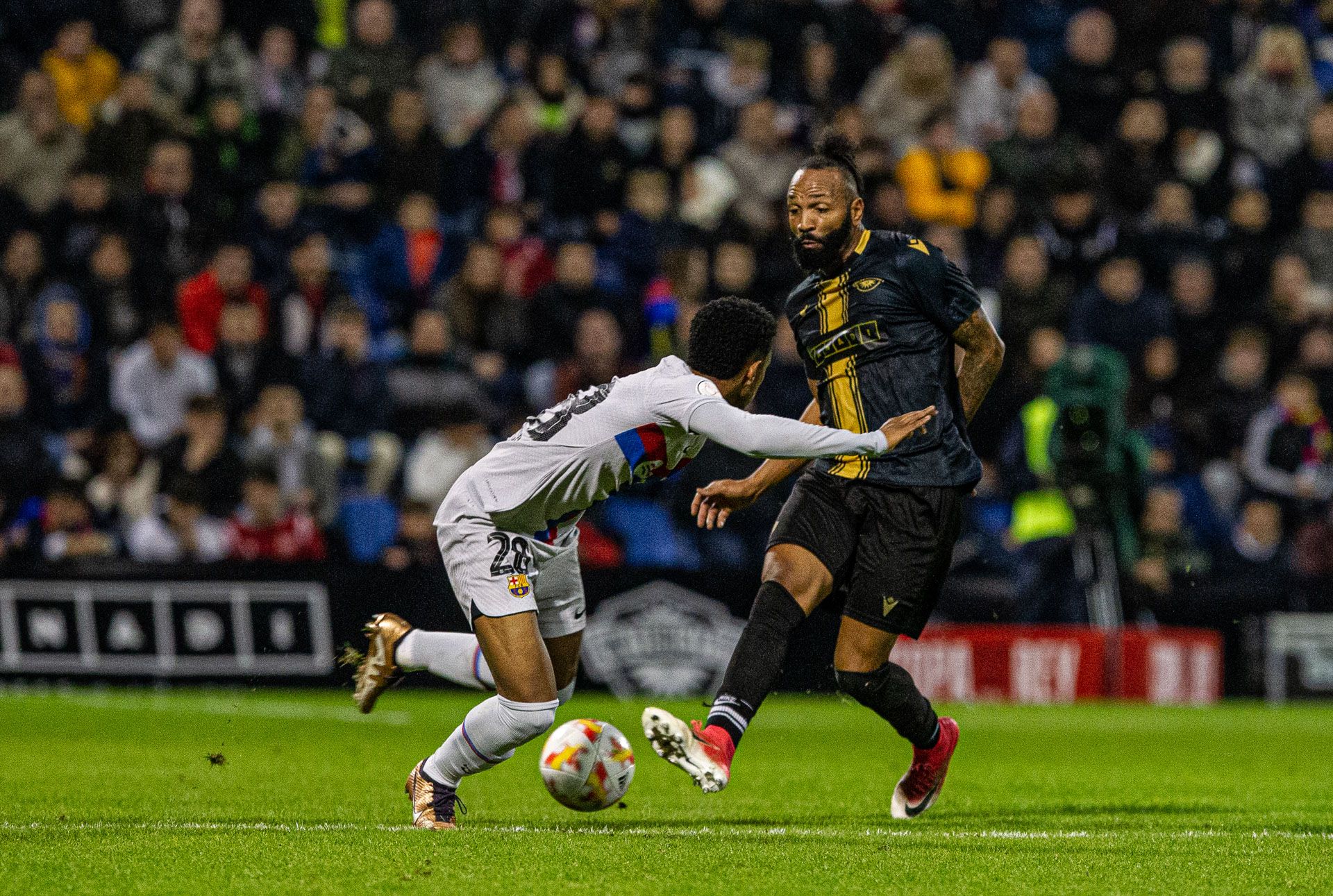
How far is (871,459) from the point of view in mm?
7074

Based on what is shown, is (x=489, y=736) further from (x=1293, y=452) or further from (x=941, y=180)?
(x=941, y=180)

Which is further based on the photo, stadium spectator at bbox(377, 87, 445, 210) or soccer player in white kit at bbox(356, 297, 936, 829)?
stadium spectator at bbox(377, 87, 445, 210)

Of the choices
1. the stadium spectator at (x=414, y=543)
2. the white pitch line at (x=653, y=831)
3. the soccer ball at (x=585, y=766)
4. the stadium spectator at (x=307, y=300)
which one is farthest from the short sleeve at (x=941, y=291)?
the stadium spectator at (x=307, y=300)

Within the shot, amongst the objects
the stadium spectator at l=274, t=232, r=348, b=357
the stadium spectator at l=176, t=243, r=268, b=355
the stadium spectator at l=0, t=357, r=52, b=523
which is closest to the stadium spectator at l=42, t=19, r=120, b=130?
the stadium spectator at l=176, t=243, r=268, b=355

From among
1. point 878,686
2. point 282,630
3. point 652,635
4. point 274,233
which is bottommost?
point 652,635

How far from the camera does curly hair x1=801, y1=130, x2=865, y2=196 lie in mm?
7074

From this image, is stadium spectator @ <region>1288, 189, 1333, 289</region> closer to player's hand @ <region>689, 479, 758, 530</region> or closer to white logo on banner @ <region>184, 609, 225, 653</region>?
white logo on banner @ <region>184, 609, 225, 653</region>

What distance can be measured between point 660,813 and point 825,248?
2.31 metres

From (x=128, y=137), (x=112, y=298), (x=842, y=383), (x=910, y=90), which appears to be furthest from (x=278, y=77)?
(x=842, y=383)

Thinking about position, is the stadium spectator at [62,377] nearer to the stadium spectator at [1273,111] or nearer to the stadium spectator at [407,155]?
the stadium spectator at [407,155]

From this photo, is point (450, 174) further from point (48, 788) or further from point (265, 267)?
point (48, 788)

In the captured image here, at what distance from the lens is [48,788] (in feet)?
25.5

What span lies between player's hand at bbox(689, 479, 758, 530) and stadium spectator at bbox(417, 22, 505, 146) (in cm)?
1072

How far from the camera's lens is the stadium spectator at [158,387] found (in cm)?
1493
